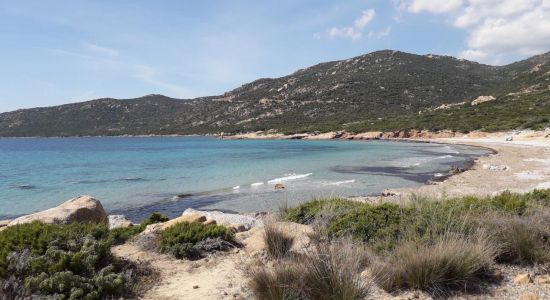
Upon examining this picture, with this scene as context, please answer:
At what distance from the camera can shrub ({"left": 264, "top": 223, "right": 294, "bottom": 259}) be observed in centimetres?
693

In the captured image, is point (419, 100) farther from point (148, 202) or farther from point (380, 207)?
point (380, 207)

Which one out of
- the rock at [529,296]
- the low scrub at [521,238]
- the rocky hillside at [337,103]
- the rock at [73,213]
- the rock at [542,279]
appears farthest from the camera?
the rocky hillside at [337,103]

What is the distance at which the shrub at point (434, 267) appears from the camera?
5133 mm

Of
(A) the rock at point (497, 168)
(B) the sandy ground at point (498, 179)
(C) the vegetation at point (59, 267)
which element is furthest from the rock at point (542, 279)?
(A) the rock at point (497, 168)

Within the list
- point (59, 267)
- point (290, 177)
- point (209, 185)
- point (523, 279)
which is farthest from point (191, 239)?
point (290, 177)

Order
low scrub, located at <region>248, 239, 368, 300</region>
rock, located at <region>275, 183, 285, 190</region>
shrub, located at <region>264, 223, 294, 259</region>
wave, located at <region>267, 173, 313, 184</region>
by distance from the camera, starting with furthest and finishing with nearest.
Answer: wave, located at <region>267, 173, 313, 184</region>
rock, located at <region>275, 183, 285, 190</region>
shrub, located at <region>264, 223, 294, 259</region>
low scrub, located at <region>248, 239, 368, 300</region>

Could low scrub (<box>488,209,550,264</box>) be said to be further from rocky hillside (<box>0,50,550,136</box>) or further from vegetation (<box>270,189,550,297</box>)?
rocky hillside (<box>0,50,550,136</box>)

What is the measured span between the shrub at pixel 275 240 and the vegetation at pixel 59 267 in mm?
2055

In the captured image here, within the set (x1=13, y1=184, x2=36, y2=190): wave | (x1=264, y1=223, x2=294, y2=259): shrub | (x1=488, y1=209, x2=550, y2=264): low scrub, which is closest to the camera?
(x1=488, y1=209, x2=550, y2=264): low scrub

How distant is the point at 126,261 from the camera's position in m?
6.84

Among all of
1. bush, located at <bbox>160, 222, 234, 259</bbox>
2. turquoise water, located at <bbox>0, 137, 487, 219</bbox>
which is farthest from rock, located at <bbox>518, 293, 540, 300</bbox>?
turquoise water, located at <bbox>0, 137, 487, 219</bbox>

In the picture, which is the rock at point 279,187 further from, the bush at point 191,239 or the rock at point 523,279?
A: the rock at point 523,279

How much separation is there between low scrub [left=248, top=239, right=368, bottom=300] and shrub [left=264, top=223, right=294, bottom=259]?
2.05 m

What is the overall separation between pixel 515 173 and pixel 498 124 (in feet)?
158
